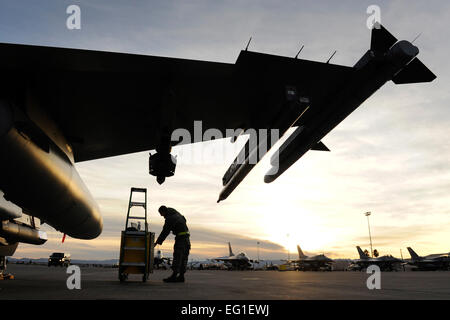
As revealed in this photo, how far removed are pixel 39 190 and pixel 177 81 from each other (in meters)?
3.76

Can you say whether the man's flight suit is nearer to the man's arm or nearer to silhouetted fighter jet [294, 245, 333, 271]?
the man's arm

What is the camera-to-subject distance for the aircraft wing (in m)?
5.63

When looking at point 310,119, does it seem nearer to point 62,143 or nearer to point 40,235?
point 62,143

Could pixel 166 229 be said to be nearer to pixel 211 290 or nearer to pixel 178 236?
pixel 178 236

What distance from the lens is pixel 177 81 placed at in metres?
6.41

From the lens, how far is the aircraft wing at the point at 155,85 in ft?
18.5

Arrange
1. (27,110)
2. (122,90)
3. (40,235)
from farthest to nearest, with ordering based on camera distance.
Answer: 1. (40,235)
2. (122,90)
3. (27,110)

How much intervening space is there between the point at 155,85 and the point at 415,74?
5364 mm

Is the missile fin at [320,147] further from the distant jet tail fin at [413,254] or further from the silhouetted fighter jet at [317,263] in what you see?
the silhouetted fighter jet at [317,263]

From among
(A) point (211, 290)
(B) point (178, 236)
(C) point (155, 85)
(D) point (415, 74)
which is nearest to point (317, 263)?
(B) point (178, 236)

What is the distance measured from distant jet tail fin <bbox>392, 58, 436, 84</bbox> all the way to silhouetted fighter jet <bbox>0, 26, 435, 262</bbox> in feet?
0.07

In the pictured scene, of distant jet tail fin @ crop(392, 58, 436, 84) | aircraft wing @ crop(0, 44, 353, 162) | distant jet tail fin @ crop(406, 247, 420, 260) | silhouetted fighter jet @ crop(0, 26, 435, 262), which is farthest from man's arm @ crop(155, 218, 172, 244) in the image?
distant jet tail fin @ crop(406, 247, 420, 260)
